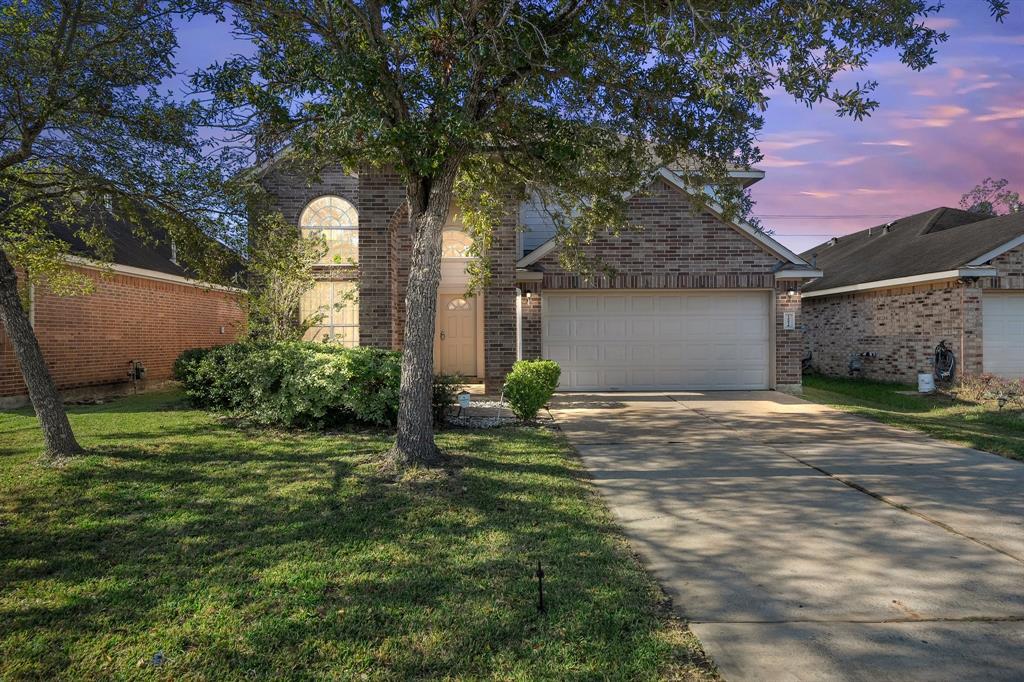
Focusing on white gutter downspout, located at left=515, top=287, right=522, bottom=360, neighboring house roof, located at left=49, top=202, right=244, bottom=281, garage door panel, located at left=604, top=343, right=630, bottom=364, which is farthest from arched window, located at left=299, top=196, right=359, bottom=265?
garage door panel, located at left=604, top=343, right=630, bottom=364

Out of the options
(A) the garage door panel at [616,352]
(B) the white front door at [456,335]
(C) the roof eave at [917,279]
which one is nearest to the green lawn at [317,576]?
(A) the garage door panel at [616,352]

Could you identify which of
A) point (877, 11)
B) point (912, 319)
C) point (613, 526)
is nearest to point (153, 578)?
point (613, 526)

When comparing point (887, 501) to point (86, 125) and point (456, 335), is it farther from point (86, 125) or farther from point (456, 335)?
point (456, 335)

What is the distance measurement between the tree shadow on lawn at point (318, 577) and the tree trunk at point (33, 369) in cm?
53

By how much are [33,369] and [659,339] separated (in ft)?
37.0

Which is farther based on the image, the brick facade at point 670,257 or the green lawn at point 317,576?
the brick facade at point 670,257

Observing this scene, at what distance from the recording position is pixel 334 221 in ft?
57.2

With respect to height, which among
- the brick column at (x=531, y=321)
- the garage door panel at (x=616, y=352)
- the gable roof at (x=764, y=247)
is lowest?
the garage door panel at (x=616, y=352)

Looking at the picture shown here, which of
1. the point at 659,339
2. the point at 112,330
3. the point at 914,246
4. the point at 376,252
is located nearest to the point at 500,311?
the point at 376,252

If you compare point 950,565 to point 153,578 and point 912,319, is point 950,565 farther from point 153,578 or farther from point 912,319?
point 912,319

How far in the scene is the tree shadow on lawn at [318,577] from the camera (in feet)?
10.3

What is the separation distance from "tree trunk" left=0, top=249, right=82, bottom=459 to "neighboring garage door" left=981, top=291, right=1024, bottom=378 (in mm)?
16772

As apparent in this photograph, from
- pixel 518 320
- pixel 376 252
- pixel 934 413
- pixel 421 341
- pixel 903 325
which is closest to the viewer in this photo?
pixel 421 341

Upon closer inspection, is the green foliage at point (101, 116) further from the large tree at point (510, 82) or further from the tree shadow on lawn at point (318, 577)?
the tree shadow on lawn at point (318, 577)
